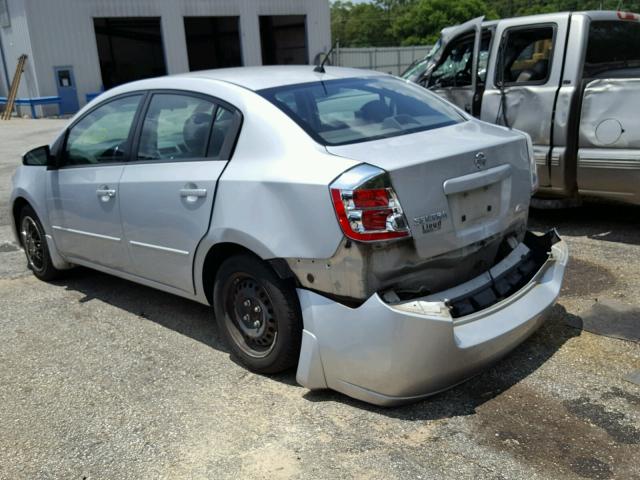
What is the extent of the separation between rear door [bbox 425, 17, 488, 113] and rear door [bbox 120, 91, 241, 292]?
3.74 metres

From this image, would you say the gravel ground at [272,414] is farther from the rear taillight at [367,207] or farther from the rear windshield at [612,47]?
the rear windshield at [612,47]

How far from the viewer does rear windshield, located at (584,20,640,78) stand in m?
5.94

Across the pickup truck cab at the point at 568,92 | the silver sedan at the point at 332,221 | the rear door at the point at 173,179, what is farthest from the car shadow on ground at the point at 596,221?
the rear door at the point at 173,179

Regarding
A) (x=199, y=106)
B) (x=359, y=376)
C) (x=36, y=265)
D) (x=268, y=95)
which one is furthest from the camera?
(x=36, y=265)

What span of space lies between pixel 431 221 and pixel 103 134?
8.85ft

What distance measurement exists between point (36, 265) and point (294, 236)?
3.41 metres

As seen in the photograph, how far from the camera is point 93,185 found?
4418 millimetres

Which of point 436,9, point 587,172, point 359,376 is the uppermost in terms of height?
point 436,9

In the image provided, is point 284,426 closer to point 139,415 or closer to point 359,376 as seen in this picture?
point 359,376

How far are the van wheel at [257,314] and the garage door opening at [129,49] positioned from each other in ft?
109

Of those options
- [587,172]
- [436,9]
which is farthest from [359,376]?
[436,9]

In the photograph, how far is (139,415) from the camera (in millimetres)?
3299

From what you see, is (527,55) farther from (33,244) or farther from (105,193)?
(33,244)

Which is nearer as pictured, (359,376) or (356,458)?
(356,458)
